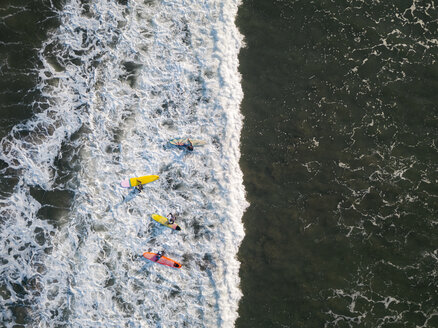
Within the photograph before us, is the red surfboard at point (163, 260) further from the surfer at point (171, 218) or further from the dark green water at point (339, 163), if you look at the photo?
the dark green water at point (339, 163)

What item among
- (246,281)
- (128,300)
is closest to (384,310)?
(246,281)

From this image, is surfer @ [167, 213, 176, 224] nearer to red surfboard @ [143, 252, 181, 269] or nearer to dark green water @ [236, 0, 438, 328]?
red surfboard @ [143, 252, 181, 269]

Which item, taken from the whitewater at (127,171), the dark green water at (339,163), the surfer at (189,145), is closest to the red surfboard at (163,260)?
the whitewater at (127,171)

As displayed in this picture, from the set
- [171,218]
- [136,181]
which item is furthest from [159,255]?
[136,181]

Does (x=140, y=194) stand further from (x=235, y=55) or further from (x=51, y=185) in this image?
(x=235, y=55)

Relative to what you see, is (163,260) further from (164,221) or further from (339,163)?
(339,163)

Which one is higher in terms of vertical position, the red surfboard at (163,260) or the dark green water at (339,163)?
the dark green water at (339,163)
